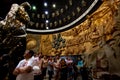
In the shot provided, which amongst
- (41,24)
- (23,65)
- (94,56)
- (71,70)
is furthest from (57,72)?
(41,24)

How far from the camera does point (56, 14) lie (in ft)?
79.5

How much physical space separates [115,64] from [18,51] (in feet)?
17.5

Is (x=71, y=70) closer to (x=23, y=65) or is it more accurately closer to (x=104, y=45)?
(x=23, y=65)

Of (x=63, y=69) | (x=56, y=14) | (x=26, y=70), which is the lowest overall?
(x=63, y=69)

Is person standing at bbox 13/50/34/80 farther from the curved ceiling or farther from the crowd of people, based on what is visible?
the curved ceiling

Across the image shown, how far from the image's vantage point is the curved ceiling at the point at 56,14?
18.1 meters

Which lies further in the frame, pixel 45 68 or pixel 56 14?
pixel 56 14

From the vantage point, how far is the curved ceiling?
59.5ft

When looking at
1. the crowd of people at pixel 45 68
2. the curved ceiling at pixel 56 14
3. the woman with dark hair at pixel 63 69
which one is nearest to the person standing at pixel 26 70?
the crowd of people at pixel 45 68

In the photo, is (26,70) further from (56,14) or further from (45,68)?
(56,14)

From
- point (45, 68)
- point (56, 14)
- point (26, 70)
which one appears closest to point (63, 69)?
point (45, 68)

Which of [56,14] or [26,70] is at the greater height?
[56,14]

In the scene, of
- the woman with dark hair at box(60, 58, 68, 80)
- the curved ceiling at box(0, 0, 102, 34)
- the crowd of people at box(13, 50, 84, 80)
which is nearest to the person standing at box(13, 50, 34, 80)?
the crowd of people at box(13, 50, 84, 80)

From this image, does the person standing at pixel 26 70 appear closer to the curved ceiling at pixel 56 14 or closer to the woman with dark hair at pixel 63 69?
the woman with dark hair at pixel 63 69
